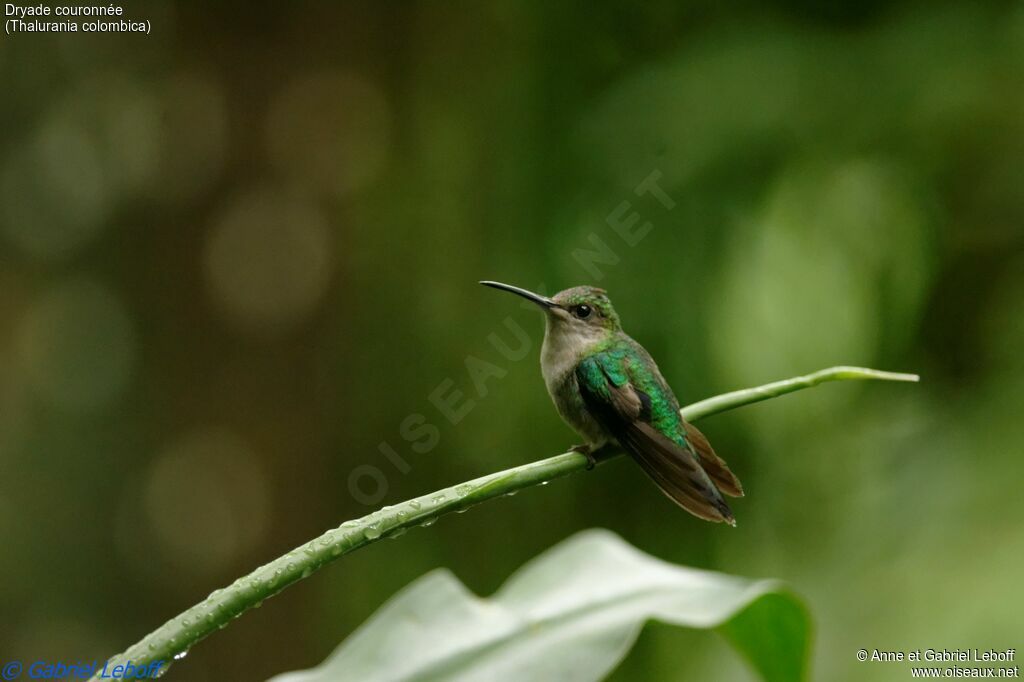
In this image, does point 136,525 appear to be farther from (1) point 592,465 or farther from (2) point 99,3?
(1) point 592,465

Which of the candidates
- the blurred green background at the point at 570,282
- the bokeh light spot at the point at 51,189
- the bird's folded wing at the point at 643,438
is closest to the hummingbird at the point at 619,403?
the bird's folded wing at the point at 643,438

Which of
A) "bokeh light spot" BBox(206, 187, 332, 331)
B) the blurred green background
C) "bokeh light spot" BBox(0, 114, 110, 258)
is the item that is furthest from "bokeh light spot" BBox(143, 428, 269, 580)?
"bokeh light spot" BBox(0, 114, 110, 258)

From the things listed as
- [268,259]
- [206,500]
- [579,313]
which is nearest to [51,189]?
[206,500]

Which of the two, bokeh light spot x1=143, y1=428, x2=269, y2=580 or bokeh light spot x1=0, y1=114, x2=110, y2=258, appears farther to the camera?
bokeh light spot x1=0, y1=114, x2=110, y2=258

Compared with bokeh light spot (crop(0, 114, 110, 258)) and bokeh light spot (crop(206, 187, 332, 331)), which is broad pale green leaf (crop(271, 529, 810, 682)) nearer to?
bokeh light spot (crop(206, 187, 332, 331))

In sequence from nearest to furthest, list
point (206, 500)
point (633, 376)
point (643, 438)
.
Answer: point (643, 438) → point (633, 376) → point (206, 500)

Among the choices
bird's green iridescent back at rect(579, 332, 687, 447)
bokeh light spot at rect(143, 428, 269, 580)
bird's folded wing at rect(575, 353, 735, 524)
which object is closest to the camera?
bird's folded wing at rect(575, 353, 735, 524)

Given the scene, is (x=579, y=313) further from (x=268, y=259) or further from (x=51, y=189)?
(x=51, y=189)
